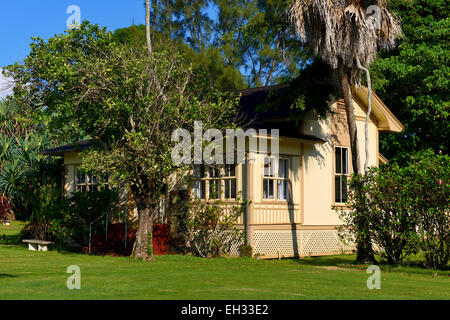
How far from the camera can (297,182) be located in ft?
64.9

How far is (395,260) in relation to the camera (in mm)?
15562

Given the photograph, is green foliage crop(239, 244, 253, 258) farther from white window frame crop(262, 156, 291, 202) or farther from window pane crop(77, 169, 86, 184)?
window pane crop(77, 169, 86, 184)

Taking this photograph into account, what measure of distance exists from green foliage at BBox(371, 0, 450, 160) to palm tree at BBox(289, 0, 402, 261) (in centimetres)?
657

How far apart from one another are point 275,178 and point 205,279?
716 centimetres

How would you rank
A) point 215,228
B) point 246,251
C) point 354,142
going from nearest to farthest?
point 354,142 < point 246,251 < point 215,228

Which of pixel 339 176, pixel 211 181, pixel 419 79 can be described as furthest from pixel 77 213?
pixel 419 79

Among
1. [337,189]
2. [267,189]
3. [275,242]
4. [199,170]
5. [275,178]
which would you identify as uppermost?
[199,170]

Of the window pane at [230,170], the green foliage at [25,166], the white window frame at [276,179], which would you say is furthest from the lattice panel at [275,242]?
the green foliage at [25,166]
